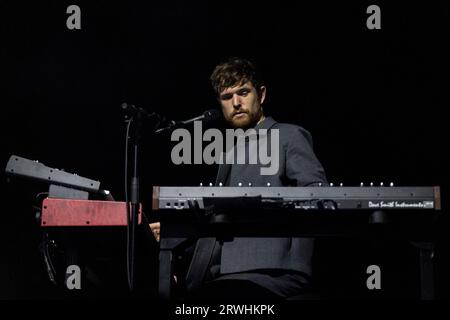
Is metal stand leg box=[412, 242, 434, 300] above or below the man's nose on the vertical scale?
below

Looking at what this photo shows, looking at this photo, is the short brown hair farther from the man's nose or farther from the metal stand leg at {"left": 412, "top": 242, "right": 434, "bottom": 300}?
the metal stand leg at {"left": 412, "top": 242, "right": 434, "bottom": 300}

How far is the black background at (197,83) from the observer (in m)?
3.57

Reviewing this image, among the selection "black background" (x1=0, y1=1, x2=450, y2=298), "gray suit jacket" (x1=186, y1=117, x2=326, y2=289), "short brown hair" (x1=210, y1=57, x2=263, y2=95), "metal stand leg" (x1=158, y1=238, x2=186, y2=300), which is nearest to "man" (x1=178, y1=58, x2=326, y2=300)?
"gray suit jacket" (x1=186, y1=117, x2=326, y2=289)

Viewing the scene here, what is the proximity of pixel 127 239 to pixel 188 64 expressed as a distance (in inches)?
74.4

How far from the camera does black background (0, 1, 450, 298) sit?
11.7 feet

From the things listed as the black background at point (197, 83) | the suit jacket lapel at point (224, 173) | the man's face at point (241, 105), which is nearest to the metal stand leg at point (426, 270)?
the suit jacket lapel at point (224, 173)

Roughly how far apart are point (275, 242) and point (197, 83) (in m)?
1.78

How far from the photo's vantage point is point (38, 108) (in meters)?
3.82

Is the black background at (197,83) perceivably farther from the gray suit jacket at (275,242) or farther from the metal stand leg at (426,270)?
the metal stand leg at (426,270)

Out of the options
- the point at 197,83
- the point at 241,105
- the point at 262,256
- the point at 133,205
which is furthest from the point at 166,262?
the point at 197,83

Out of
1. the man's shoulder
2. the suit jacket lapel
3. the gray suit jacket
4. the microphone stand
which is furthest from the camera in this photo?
the suit jacket lapel

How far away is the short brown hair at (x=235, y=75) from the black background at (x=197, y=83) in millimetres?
619
